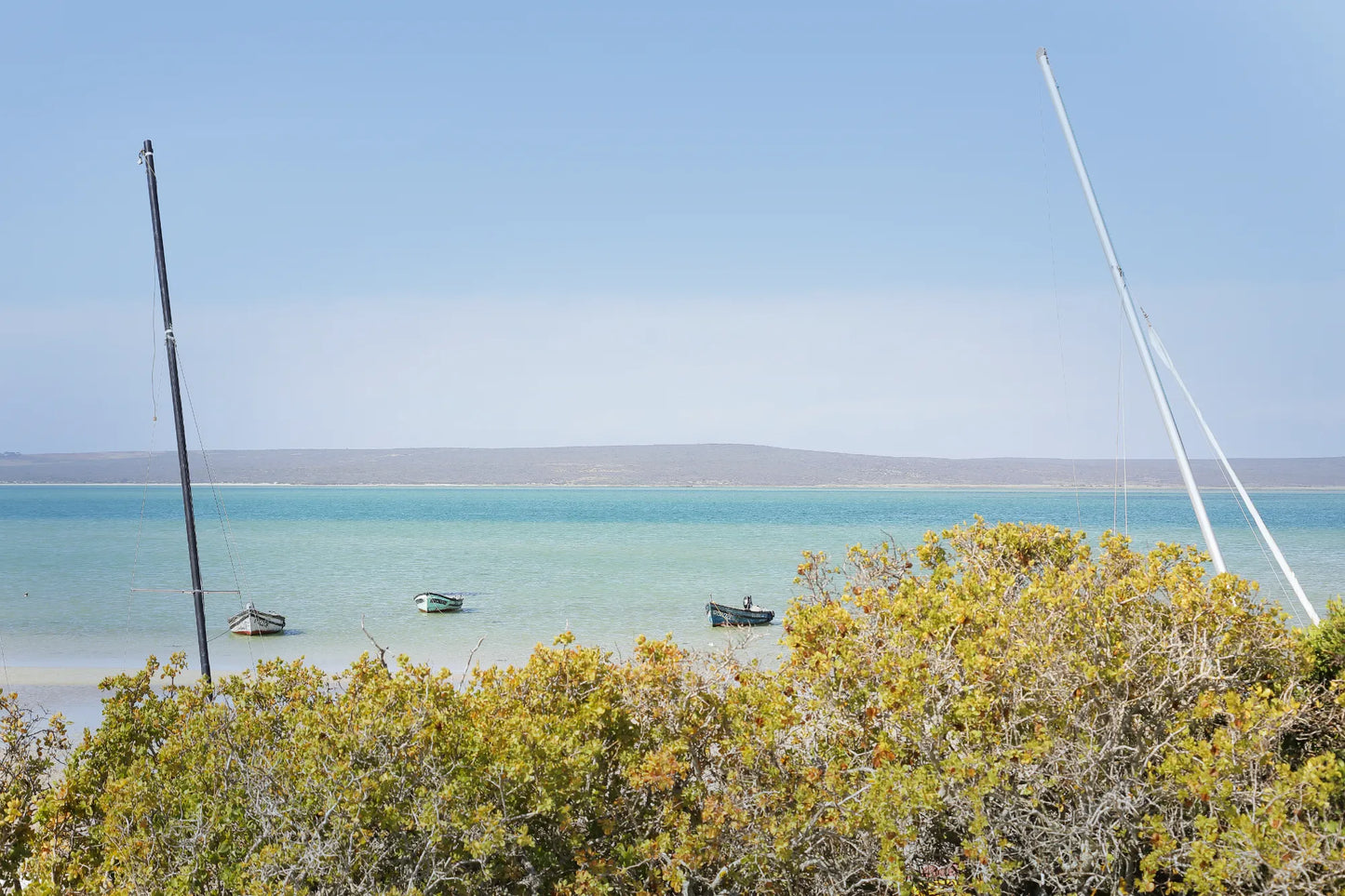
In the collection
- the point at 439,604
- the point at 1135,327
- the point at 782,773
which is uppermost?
the point at 1135,327

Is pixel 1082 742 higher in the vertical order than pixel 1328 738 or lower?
higher

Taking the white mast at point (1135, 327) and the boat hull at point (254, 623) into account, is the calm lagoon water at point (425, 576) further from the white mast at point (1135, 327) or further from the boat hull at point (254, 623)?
the white mast at point (1135, 327)

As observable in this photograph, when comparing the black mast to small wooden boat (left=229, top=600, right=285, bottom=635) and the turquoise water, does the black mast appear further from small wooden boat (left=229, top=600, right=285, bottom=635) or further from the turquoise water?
small wooden boat (left=229, top=600, right=285, bottom=635)

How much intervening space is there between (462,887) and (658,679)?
5.32ft

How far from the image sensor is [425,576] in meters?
49.4

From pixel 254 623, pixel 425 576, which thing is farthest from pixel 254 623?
pixel 425 576

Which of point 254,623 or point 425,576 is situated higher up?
point 254,623

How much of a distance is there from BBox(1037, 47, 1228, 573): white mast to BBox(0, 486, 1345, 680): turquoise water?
3.23 meters

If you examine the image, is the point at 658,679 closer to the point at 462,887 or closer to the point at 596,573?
the point at 462,887

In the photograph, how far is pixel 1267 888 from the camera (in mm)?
4324

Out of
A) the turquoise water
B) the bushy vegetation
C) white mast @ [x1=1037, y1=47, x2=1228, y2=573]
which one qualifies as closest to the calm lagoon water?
the turquoise water

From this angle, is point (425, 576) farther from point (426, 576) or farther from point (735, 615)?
point (735, 615)

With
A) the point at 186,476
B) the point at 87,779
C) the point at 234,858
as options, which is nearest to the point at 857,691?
the point at 234,858

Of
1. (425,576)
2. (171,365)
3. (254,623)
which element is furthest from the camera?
(425,576)
